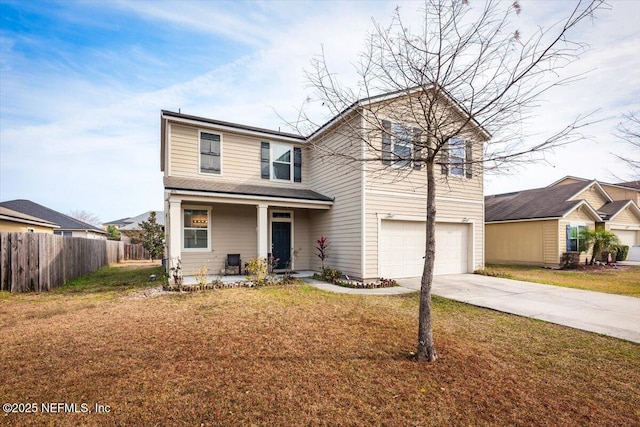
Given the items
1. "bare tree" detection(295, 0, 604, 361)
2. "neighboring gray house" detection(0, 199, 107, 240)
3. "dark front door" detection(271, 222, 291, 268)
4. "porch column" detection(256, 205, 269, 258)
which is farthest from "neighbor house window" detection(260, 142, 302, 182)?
"neighboring gray house" detection(0, 199, 107, 240)

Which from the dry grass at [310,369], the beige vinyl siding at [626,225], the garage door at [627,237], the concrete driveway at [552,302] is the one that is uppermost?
the beige vinyl siding at [626,225]

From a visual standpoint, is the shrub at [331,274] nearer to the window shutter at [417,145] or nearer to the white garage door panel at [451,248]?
the white garage door panel at [451,248]

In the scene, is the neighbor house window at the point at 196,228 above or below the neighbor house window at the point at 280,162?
below

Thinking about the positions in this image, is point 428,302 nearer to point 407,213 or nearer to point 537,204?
point 407,213

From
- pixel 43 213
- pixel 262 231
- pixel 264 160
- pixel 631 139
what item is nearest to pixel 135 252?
pixel 43 213

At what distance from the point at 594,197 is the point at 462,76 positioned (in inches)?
870

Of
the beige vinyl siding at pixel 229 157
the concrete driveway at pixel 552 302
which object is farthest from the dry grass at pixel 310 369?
the beige vinyl siding at pixel 229 157

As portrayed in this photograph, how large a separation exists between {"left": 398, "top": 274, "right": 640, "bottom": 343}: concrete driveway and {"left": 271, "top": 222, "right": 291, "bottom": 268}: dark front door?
5009 millimetres

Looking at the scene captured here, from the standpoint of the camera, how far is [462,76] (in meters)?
4.17

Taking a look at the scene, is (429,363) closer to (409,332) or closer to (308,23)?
(409,332)

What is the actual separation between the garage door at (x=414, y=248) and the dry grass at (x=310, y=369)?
4.51 m

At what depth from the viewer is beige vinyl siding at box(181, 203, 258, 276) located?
37.9 ft

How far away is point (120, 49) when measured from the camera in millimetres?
8992

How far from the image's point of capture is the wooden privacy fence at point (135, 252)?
24.8 metres
